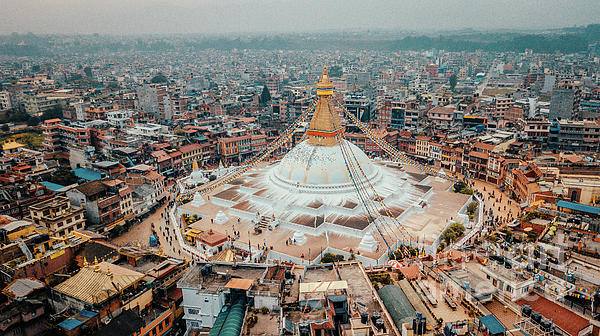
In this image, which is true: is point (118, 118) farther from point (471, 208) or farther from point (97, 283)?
point (471, 208)

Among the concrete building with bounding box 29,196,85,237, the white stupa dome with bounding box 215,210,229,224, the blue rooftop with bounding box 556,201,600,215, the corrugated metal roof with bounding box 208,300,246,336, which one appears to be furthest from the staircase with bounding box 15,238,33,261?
the blue rooftop with bounding box 556,201,600,215

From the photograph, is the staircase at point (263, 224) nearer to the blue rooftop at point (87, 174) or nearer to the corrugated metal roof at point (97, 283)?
the corrugated metal roof at point (97, 283)

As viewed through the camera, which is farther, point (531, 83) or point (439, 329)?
point (531, 83)

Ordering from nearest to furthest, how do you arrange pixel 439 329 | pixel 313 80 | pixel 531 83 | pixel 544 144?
pixel 439 329
pixel 544 144
pixel 531 83
pixel 313 80

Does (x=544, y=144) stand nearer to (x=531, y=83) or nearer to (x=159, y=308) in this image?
(x=159, y=308)

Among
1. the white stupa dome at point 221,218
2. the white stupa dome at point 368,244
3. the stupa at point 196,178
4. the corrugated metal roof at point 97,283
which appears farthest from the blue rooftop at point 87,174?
the white stupa dome at point 368,244

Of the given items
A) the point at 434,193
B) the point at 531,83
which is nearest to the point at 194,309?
the point at 434,193

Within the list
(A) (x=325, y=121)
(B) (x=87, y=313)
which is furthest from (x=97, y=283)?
(A) (x=325, y=121)
